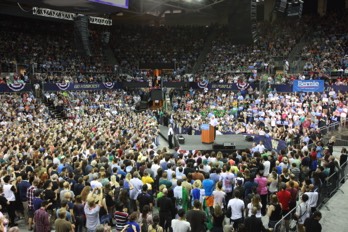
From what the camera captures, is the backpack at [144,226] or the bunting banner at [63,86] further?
the bunting banner at [63,86]

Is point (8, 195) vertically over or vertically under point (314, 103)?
under

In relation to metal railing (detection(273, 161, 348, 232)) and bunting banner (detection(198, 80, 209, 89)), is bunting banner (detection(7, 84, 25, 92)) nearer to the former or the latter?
bunting banner (detection(198, 80, 209, 89))

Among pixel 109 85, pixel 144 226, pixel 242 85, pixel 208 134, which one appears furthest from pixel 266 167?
pixel 109 85

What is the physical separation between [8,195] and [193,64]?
105ft

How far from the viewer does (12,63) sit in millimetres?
29219

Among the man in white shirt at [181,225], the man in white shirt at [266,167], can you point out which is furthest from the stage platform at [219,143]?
the man in white shirt at [181,225]

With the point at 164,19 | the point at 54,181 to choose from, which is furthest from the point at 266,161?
the point at 164,19

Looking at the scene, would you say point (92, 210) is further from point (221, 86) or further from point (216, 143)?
point (221, 86)

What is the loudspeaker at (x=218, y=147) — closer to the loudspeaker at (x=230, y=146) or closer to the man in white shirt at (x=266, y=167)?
the loudspeaker at (x=230, y=146)

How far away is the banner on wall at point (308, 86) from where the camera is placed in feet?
77.3

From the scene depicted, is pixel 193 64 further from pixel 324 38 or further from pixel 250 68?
pixel 324 38

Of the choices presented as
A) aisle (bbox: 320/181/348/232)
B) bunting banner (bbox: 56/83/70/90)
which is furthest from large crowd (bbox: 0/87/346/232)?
bunting banner (bbox: 56/83/70/90)

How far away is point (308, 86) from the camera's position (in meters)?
24.0

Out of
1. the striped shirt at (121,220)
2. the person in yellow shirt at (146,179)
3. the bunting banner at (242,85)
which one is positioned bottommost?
the striped shirt at (121,220)
